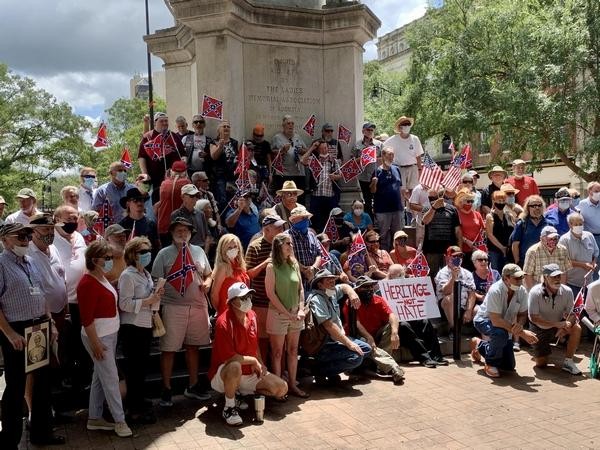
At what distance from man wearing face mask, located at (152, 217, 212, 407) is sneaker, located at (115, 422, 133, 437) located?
0.72 metres

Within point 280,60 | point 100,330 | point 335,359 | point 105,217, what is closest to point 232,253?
point 100,330

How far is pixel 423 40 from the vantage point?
26500mm

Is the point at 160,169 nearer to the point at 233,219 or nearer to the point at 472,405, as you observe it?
the point at 233,219

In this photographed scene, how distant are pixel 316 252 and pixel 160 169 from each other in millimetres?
3411

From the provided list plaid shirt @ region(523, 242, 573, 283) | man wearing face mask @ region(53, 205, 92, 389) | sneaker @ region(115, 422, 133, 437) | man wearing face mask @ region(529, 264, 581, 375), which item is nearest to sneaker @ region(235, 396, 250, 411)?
sneaker @ region(115, 422, 133, 437)

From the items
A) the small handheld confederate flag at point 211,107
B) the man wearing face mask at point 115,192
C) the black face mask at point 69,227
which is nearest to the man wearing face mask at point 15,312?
the black face mask at point 69,227

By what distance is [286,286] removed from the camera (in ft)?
22.9

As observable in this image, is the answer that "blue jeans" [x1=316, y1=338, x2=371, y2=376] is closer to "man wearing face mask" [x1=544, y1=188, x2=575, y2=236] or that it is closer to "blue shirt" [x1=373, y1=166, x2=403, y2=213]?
"blue shirt" [x1=373, y1=166, x2=403, y2=213]

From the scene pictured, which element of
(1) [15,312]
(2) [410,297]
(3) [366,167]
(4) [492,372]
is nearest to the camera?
(1) [15,312]

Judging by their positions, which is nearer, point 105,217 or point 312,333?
point 312,333

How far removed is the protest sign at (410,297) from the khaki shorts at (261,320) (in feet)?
6.62

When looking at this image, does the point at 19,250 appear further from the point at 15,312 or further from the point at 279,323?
the point at 279,323

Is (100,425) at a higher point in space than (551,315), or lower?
lower

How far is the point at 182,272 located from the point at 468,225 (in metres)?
5.49
